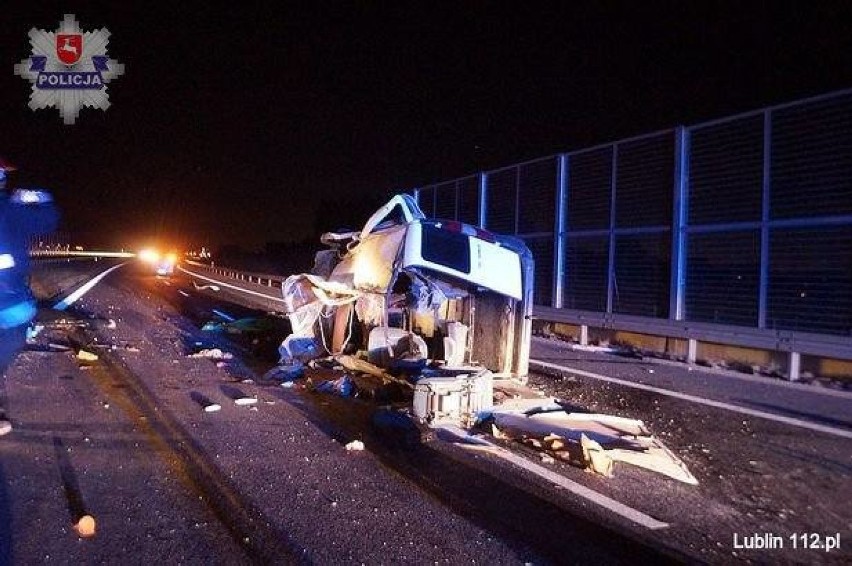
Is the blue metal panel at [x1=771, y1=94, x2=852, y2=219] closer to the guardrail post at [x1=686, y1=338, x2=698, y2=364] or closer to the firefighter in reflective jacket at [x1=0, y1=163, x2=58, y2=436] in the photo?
the guardrail post at [x1=686, y1=338, x2=698, y2=364]

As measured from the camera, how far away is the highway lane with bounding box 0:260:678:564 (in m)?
3.85

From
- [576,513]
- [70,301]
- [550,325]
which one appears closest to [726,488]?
[576,513]

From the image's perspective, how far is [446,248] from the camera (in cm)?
748

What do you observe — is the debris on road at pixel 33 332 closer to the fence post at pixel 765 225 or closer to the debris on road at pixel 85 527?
the debris on road at pixel 85 527

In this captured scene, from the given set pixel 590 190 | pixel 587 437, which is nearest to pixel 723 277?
pixel 590 190

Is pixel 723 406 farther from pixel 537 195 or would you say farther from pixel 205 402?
pixel 537 195

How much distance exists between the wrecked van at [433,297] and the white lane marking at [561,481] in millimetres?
807

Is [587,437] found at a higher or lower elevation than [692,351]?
lower

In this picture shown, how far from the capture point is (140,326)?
48.4 feet

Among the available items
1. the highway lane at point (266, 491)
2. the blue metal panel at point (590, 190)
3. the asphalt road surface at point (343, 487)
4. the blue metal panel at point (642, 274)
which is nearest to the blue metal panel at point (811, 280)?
the blue metal panel at point (642, 274)

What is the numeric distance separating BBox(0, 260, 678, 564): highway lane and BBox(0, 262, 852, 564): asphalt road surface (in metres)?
0.02

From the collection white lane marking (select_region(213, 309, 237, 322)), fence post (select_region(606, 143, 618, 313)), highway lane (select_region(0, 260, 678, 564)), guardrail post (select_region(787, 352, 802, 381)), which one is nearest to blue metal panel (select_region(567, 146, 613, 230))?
fence post (select_region(606, 143, 618, 313))

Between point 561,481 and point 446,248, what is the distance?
3.17 m

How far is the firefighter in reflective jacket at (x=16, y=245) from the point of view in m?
6.11
